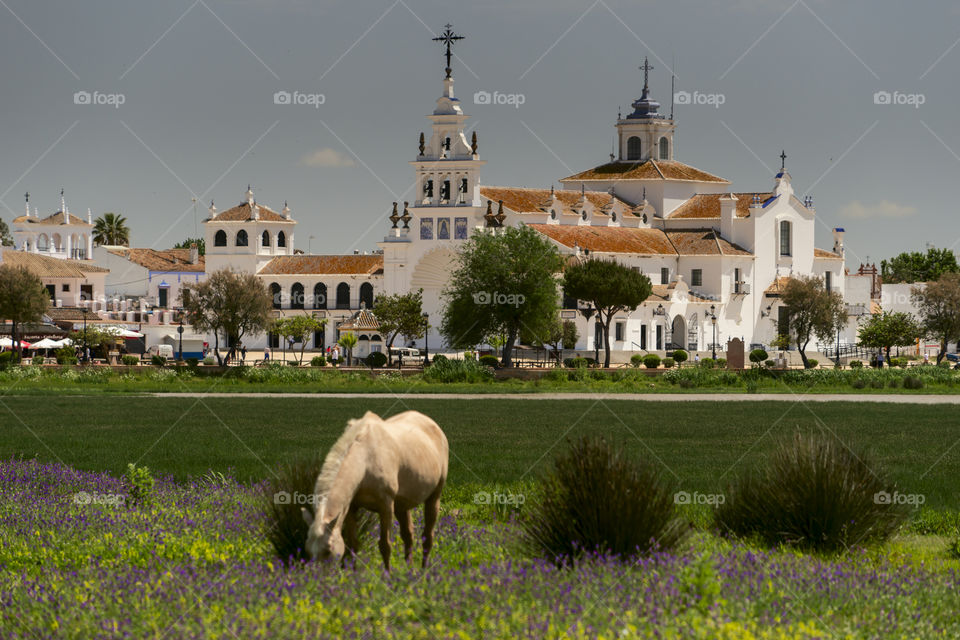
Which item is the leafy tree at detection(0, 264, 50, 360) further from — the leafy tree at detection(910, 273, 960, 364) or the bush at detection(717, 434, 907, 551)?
the bush at detection(717, 434, 907, 551)

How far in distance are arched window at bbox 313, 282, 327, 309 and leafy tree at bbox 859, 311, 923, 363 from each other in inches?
1661

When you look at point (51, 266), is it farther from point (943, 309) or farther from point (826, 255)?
point (943, 309)

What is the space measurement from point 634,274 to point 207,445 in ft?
188

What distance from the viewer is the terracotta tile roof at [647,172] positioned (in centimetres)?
10931

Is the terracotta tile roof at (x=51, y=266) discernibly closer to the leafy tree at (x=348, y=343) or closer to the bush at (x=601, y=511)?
the leafy tree at (x=348, y=343)

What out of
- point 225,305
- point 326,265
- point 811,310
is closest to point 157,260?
point 326,265

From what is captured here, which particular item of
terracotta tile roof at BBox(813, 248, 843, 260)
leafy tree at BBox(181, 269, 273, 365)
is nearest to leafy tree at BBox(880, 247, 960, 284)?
terracotta tile roof at BBox(813, 248, 843, 260)

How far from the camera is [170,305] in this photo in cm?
12225

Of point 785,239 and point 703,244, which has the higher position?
point 785,239

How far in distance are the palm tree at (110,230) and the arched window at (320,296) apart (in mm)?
57735

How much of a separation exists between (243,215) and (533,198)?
28037 mm

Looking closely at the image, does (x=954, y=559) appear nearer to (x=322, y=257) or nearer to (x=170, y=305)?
(x=322, y=257)

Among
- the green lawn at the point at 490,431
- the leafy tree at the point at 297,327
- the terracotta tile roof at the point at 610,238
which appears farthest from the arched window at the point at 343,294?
the green lawn at the point at 490,431

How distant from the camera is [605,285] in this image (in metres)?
78.2
